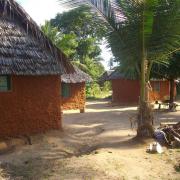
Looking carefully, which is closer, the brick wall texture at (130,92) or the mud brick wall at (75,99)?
the mud brick wall at (75,99)

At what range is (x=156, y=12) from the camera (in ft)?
37.0

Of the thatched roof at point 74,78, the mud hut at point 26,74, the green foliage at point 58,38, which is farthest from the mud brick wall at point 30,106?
the green foliage at point 58,38

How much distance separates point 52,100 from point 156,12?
15.9 feet

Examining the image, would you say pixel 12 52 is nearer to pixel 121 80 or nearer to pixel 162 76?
pixel 162 76

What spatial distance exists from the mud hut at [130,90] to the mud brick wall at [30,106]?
17.2 m

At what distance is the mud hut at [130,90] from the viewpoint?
31.3m

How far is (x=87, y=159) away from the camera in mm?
9656

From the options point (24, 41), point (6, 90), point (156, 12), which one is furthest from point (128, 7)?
point (6, 90)

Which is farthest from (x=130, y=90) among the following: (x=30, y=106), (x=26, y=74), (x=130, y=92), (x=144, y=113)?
(x=26, y=74)

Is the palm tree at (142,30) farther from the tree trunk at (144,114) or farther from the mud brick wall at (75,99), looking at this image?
the mud brick wall at (75,99)

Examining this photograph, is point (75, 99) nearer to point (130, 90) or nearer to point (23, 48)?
point (130, 90)

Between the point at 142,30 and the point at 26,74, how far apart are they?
12.1 ft

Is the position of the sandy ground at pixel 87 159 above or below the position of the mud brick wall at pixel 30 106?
below

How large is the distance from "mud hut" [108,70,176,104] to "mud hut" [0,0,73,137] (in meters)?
17.5
